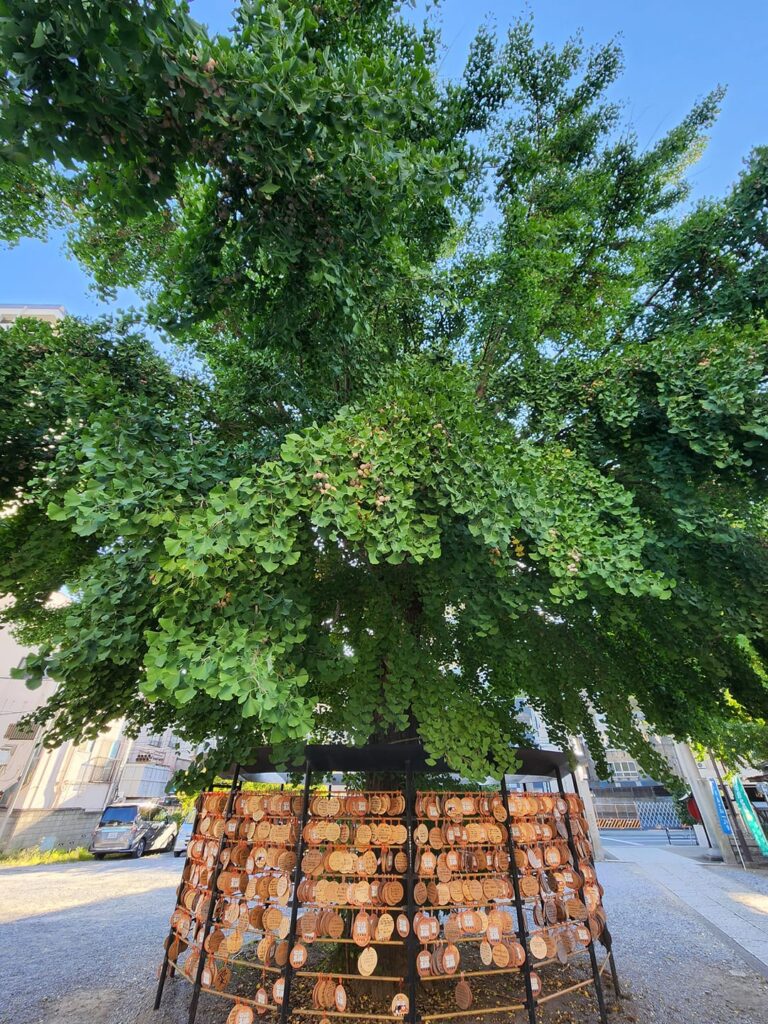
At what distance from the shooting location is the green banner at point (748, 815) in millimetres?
13273

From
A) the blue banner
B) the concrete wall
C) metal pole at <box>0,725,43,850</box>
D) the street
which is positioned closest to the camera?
the street

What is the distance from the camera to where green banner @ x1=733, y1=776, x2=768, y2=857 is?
13.3 m

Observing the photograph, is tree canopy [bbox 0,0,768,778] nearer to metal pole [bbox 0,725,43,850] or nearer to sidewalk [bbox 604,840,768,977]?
sidewalk [bbox 604,840,768,977]

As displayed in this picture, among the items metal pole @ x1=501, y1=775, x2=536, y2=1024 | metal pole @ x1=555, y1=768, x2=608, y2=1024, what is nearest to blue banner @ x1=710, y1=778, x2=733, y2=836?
metal pole @ x1=555, y1=768, x2=608, y2=1024

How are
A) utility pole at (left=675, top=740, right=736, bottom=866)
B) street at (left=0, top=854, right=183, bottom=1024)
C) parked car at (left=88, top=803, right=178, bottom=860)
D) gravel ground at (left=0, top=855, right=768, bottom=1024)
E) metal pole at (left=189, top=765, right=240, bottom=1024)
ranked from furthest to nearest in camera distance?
1. parked car at (left=88, top=803, right=178, bottom=860)
2. utility pole at (left=675, top=740, right=736, bottom=866)
3. street at (left=0, top=854, right=183, bottom=1024)
4. gravel ground at (left=0, top=855, right=768, bottom=1024)
5. metal pole at (left=189, top=765, right=240, bottom=1024)

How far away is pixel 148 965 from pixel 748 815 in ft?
52.8

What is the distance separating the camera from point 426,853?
412 cm

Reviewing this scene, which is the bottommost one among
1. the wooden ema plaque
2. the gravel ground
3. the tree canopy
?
the gravel ground

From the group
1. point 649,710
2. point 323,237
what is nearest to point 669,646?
point 649,710

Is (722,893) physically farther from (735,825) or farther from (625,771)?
(625,771)

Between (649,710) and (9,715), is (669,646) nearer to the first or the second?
(649,710)

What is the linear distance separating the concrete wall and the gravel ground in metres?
6.82

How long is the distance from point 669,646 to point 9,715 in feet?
71.3

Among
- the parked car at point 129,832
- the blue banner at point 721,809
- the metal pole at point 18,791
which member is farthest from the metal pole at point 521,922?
the parked car at point 129,832
